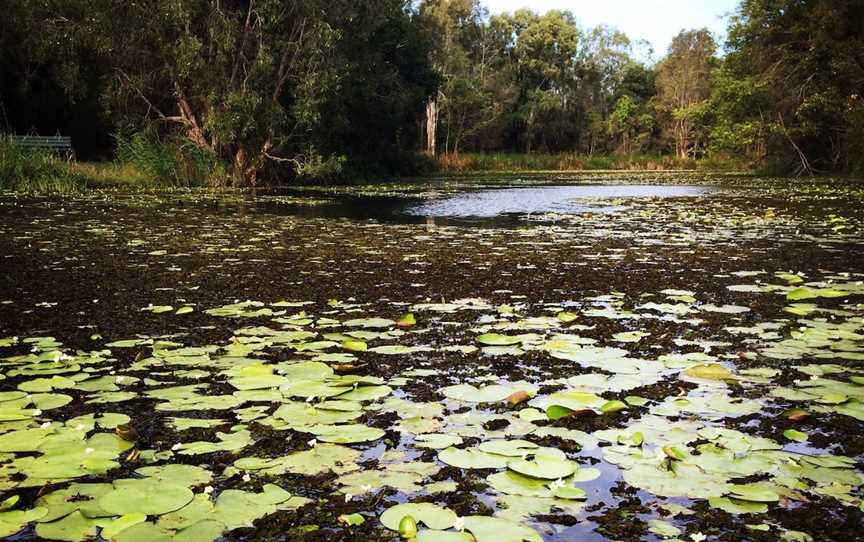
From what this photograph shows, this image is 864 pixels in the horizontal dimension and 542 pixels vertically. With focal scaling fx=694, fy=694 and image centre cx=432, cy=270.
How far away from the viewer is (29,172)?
14766 millimetres

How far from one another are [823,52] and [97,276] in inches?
906

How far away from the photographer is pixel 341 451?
2.01 meters

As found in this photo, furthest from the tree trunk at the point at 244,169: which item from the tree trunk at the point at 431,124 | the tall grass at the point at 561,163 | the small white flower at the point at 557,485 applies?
the tree trunk at the point at 431,124

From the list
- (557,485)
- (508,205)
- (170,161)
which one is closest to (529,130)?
(170,161)

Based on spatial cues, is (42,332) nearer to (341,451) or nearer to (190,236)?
(341,451)

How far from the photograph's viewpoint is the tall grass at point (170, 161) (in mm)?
16984

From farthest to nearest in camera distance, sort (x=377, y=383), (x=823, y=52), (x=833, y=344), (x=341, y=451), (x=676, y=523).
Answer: (x=823, y=52)
(x=833, y=344)
(x=377, y=383)
(x=341, y=451)
(x=676, y=523)

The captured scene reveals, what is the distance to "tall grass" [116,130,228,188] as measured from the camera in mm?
16984

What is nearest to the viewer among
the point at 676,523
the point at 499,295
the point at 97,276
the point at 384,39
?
the point at 676,523

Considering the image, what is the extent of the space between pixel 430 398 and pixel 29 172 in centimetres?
1520

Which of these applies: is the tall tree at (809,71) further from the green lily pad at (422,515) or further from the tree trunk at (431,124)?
the green lily pad at (422,515)

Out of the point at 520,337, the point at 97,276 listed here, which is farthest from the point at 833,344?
the point at 97,276

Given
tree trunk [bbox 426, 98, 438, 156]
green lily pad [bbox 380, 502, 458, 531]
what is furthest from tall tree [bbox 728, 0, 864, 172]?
green lily pad [bbox 380, 502, 458, 531]

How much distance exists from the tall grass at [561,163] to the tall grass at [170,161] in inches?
698
